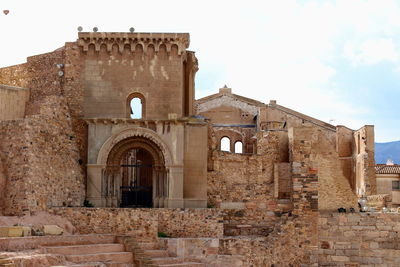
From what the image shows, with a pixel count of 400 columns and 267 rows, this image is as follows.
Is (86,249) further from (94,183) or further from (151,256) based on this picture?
(94,183)

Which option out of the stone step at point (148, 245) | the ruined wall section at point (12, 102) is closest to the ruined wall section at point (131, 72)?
the ruined wall section at point (12, 102)

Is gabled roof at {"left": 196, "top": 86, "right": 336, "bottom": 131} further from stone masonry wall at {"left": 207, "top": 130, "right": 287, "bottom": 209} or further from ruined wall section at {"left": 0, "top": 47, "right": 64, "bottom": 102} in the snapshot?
ruined wall section at {"left": 0, "top": 47, "right": 64, "bottom": 102}

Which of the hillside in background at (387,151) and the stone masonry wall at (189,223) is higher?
the hillside in background at (387,151)

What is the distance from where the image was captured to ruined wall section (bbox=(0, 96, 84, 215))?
23.2 m

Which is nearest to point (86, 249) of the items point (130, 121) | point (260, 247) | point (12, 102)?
point (260, 247)

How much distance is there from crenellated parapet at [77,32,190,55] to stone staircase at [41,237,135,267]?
895cm

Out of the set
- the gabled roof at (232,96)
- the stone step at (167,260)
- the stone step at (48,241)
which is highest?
the gabled roof at (232,96)

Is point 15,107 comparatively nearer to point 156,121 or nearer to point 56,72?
point 56,72

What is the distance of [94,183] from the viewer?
1048 inches

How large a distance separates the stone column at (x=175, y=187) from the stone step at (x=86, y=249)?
Result: 440cm

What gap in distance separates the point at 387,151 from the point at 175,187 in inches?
2633

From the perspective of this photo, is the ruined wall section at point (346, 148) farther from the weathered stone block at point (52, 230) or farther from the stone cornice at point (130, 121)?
the weathered stone block at point (52, 230)

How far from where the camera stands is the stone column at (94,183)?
87.1 feet

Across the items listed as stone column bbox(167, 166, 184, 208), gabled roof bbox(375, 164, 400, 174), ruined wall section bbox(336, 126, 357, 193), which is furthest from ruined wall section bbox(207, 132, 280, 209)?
gabled roof bbox(375, 164, 400, 174)
